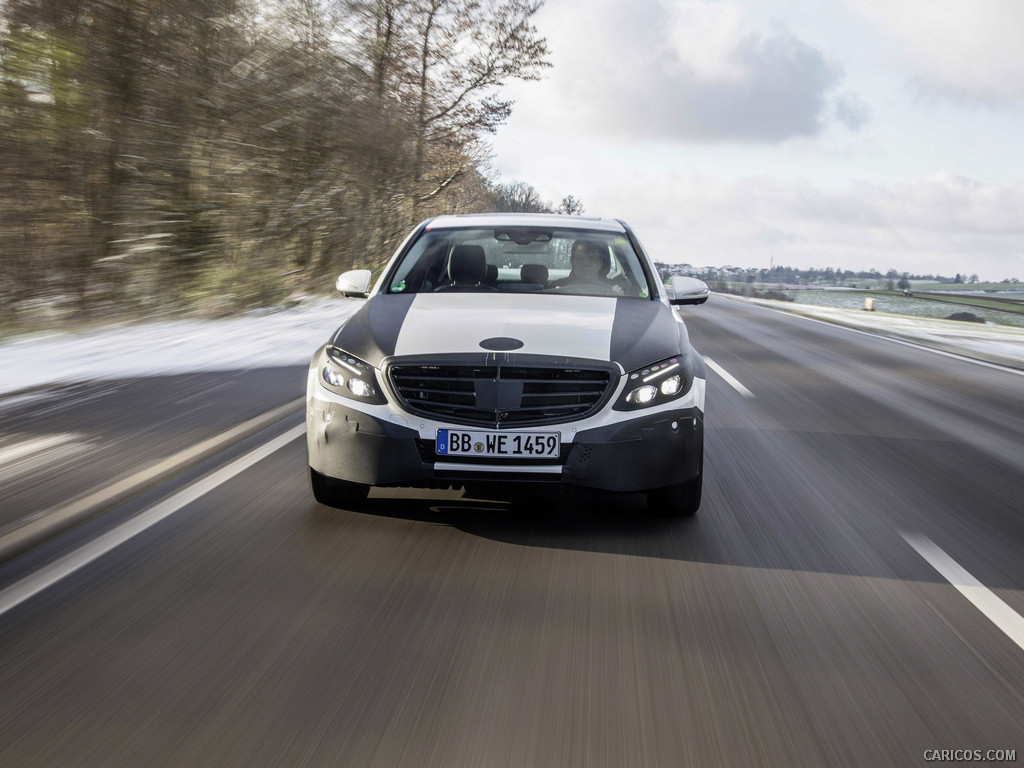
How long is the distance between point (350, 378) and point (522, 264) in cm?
199

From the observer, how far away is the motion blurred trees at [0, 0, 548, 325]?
12.2 meters

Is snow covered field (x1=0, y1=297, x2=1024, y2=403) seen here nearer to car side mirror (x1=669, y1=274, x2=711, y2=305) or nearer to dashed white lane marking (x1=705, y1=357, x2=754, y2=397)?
dashed white lane marking (x1=705, y1=357, x2=754, y2=397)

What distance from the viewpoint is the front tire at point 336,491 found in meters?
5.00

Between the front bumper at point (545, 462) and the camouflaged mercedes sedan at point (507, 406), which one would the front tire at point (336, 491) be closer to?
the camouflaged mercedes sedan at point (507, 406)

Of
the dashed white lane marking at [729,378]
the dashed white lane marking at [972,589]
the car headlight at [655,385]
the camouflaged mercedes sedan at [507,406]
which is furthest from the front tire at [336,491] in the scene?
the dashed white lane marking at [729,378]

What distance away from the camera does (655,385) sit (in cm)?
476

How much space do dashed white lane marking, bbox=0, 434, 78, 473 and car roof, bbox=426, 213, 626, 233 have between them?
2940 mm

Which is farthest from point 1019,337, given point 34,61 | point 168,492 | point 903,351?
point 168,492

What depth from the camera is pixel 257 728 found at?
108 inches

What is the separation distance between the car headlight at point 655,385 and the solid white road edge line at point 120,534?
234 centimetres

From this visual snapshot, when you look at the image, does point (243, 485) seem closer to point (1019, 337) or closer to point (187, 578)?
point (187, 578)

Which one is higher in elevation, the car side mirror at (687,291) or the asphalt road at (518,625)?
the car side mirror at (687,291)

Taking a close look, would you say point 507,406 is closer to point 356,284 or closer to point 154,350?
point 356,284

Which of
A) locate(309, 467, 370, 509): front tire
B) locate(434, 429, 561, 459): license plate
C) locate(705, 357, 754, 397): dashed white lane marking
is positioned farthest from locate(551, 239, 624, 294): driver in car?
locate(705, 357, 754, 397): dashed white lane marking
